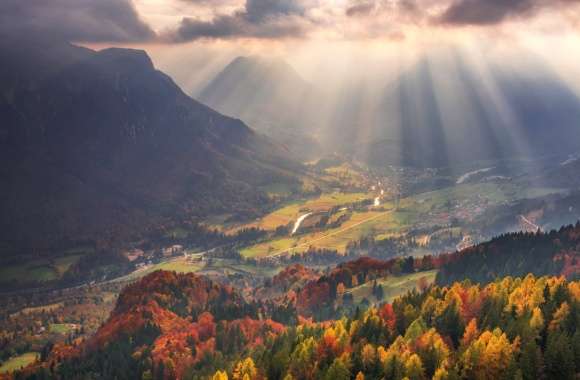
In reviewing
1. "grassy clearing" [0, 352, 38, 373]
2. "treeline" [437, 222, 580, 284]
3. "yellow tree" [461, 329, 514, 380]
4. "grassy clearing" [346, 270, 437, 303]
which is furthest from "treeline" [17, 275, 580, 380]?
"grassy clearing" [0, 352, 38, 373]

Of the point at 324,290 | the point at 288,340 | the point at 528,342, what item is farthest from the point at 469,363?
the point at 324,290

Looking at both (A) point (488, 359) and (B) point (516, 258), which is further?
(B) point (516, 258)

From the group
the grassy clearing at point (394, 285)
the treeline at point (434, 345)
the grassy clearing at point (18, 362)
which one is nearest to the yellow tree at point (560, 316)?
the treeline at point (434, 345)

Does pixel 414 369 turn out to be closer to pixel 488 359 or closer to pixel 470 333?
pixel 488 359

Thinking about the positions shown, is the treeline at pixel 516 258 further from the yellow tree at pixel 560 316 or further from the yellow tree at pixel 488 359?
the yellow tree at pixel 488 359

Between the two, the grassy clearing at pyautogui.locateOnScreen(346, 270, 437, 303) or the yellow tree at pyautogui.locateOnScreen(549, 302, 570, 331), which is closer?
the yellow tree at pyautogui.locateOnScreen(549, 302, 570, 331)

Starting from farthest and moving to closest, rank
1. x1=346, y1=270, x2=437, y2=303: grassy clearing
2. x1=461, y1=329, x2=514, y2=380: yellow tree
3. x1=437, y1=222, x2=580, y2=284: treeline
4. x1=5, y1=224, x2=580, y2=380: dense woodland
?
x1=346, y1=270, x2=437, y2=303: grassy clearing, x1=437, y1=222, x2=580, y2=284: treeline, x1=5, y1=224, x2=580, y2=380: dense woodland, x1=461, y1=329, x2=514, y2=380: yellow tree

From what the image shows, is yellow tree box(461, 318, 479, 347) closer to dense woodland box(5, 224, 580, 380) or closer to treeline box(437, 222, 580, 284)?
dense woodland box(5, 224, 580, 380)

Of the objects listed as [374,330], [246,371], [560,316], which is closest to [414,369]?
[374,330]
